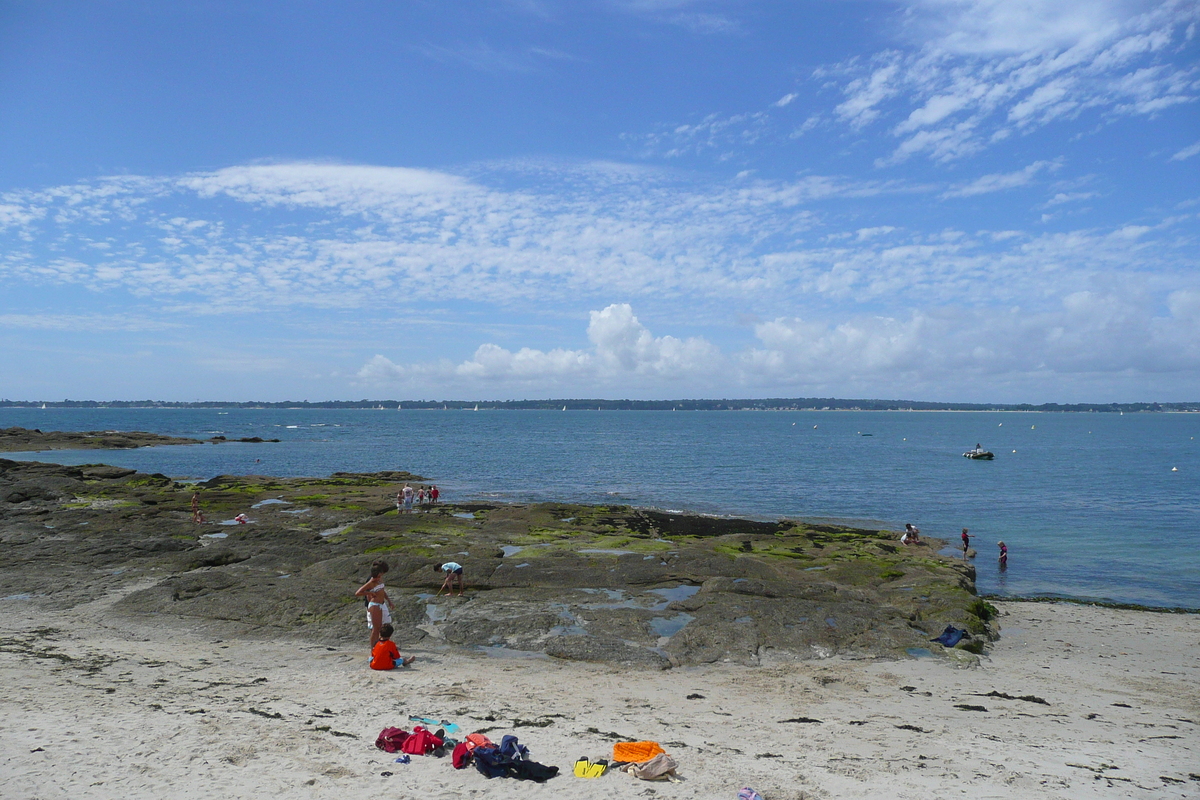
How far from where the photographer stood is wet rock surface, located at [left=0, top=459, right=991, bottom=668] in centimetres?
1861

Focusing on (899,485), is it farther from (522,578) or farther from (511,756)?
(511,756)

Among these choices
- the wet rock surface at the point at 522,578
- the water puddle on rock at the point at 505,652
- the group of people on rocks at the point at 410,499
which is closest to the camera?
the water puddle on rock at the point at 505,652

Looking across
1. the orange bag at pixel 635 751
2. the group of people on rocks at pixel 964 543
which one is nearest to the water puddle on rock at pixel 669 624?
the orange bag at pixel 635 751

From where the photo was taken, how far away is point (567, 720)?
1280 centimetres

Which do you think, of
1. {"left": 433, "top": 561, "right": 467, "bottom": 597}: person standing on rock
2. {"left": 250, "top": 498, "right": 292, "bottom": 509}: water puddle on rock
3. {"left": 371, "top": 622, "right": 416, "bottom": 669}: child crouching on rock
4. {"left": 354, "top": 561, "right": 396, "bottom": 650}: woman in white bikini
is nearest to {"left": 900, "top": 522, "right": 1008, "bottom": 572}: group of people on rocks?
{"left": 433, "top": 561, "right": 467, "bottom": 597}: person standing on rock

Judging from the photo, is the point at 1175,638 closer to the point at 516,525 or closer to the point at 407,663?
the point at 407,663

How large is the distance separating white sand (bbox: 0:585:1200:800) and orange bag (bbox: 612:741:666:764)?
39 cm

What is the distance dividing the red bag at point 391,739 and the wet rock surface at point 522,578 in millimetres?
6519

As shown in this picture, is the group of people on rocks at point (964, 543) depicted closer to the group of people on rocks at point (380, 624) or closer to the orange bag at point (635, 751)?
the orange bag at point (635, 751)

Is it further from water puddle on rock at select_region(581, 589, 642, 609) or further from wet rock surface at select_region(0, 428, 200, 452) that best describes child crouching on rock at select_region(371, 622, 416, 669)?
wet rock surface at select_region(0, 428, 200, 452)

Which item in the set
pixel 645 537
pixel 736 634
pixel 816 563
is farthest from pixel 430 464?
pixel 736 634

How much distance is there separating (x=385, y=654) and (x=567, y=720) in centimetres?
487

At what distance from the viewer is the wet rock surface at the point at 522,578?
733 inches

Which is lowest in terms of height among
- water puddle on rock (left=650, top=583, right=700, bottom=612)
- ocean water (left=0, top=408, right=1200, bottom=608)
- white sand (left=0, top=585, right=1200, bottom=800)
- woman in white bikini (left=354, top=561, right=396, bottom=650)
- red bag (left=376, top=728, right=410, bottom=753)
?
ocean water (left=0, top=408, right=1200, bottom=608)
